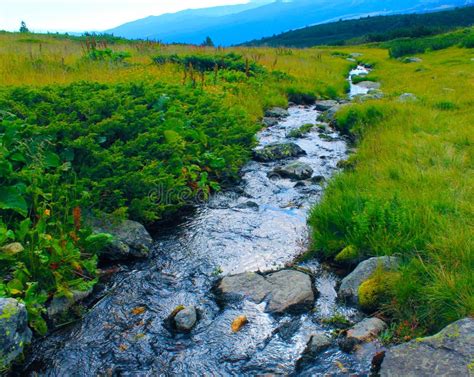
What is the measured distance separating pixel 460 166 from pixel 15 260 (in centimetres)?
812

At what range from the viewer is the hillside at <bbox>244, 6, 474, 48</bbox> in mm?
72188

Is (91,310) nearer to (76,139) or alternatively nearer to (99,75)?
(76,139)

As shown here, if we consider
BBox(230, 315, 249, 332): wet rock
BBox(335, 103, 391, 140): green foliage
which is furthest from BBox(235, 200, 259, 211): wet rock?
BBox(335, 103, 391, 140): green foliage

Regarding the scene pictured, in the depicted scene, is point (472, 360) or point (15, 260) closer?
point (472, 360)

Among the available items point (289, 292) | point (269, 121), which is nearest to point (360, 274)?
point (289, 292)

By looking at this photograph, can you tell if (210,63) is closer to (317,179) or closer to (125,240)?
(317,179)

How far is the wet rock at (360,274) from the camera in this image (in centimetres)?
520

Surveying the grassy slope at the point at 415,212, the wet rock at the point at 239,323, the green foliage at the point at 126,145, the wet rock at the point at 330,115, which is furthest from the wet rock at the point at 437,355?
the wet rock at the point at 330,115

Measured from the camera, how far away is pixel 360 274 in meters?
5.36

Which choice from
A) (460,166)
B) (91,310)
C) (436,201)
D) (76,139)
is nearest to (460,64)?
(460,166)

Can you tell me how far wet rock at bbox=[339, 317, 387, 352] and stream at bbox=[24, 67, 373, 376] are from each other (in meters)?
0.12

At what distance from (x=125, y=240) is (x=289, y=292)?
277 cm

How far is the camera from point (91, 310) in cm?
519

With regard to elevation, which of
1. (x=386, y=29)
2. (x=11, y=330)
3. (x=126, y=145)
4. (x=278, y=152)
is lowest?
(x=11, y=330)
